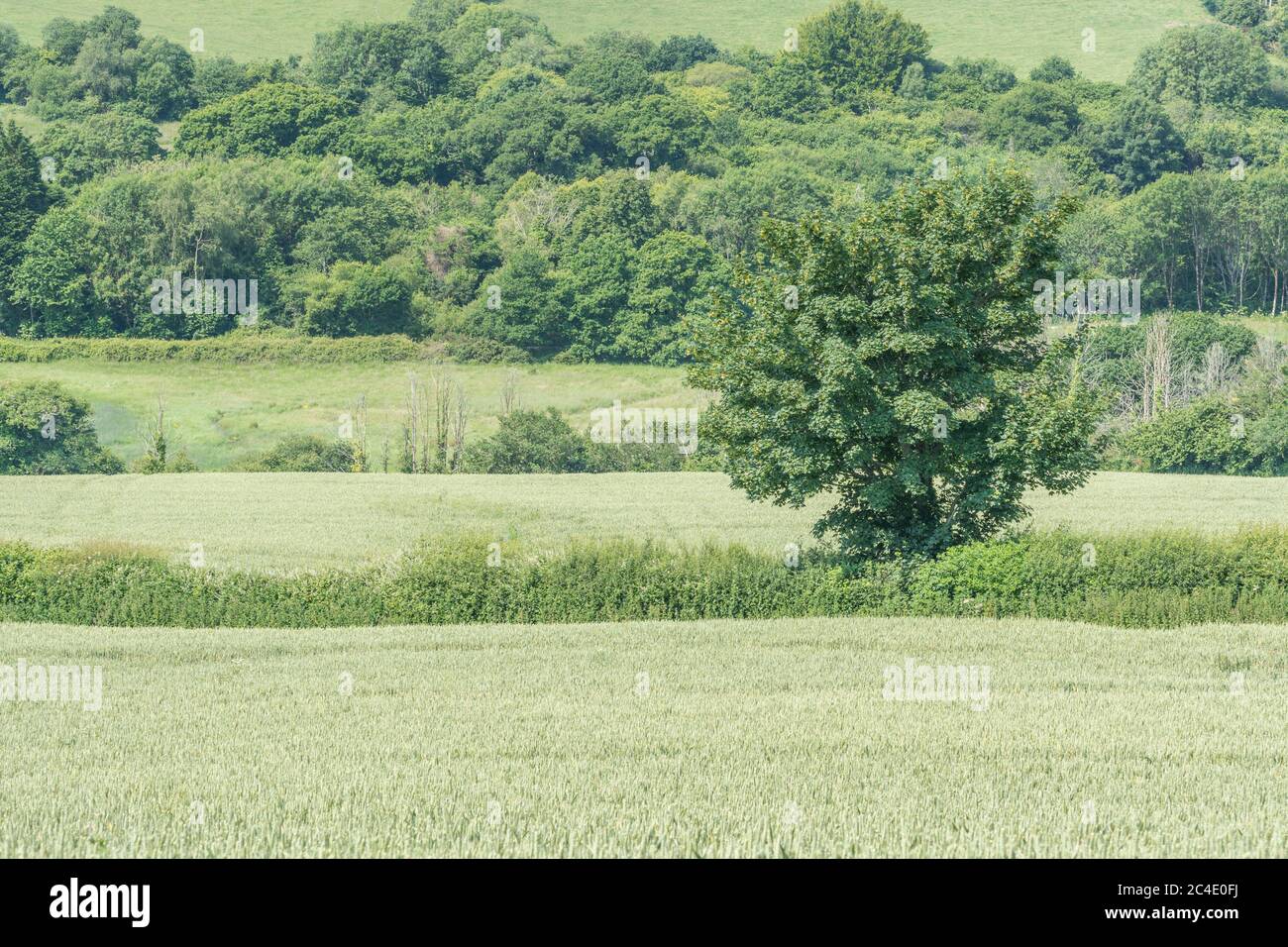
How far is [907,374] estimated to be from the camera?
96.3ft

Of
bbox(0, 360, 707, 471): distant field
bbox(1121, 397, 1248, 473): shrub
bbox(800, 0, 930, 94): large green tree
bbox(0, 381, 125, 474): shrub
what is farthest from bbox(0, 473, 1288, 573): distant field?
bbox(800, 0, 930, 94): large green tree

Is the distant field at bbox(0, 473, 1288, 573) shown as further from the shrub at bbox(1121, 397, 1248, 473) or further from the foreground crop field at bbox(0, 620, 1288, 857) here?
the foreground crop field at bbox(0, 620, 1288, 857)

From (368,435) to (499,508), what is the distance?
33.0 m

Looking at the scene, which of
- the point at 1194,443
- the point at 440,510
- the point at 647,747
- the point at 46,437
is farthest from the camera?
the point at 46,437

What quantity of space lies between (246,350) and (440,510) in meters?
53.8

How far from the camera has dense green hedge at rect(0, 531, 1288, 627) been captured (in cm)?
2669

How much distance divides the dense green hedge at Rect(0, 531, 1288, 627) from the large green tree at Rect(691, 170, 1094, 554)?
1.76 m

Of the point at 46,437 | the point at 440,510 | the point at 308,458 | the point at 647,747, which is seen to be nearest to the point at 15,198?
the point at 46,437

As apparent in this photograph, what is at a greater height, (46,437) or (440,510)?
(46,437)

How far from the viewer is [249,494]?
175ft

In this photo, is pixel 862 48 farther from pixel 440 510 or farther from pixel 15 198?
pixel 440 510

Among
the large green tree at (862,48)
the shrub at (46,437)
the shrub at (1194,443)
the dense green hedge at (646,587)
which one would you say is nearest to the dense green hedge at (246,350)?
the shrub at (46,437)

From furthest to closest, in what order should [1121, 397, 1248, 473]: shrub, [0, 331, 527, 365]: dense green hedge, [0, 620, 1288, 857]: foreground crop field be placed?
1. [0, 331, 527, 365]: dense green hedge
2. [1121, 397, 1248, 473]: shrub
3. [0, 620, 1288, 857]: foreground crop field

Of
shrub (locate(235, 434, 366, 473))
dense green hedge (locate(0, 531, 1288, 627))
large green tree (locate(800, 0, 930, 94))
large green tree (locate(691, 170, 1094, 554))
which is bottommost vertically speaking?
shrub (locate(235, 434, 366, 473))
